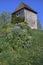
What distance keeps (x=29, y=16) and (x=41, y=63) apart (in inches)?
1415

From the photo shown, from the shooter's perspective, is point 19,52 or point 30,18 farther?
point 30,18

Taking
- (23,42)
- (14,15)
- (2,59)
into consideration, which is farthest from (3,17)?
(2,59)

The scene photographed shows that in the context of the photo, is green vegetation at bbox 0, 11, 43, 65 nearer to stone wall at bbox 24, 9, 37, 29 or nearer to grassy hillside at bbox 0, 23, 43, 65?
grassy hillside at bbox 0, 23, 43, 65

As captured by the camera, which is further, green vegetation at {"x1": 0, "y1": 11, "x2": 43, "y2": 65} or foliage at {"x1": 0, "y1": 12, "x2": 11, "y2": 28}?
foliage at {"x1": 0, "y1": 12, "x2": 11, "y2": 28}

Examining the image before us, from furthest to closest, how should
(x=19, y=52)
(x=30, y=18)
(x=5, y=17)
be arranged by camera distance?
(x=5, y=17) → (x=30, y=18) → (x=19, y=52)

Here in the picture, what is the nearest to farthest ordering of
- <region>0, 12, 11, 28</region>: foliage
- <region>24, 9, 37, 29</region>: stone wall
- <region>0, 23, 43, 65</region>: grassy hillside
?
<region>0, 23, 43, 65</region>: grassy hillside
<region>24, 9, 37, 29</region>: stone wall
<region>0, 12, 11, 28</region>: foliage

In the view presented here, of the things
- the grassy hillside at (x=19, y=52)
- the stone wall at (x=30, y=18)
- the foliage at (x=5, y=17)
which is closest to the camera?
the grassy hillside at (x=19, y=52)

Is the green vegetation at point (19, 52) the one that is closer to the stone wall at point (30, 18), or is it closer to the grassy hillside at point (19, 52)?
the grassy hillside at point (19, 52)

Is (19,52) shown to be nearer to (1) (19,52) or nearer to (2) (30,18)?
(1) (19,52)

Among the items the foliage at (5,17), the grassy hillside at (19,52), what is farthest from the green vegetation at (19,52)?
the foliage at (5,17)

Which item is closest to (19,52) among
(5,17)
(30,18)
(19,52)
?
(19,52)

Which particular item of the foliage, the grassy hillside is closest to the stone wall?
the foliage

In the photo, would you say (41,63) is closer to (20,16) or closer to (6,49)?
(6,49)

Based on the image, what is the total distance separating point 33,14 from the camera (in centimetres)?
4828
